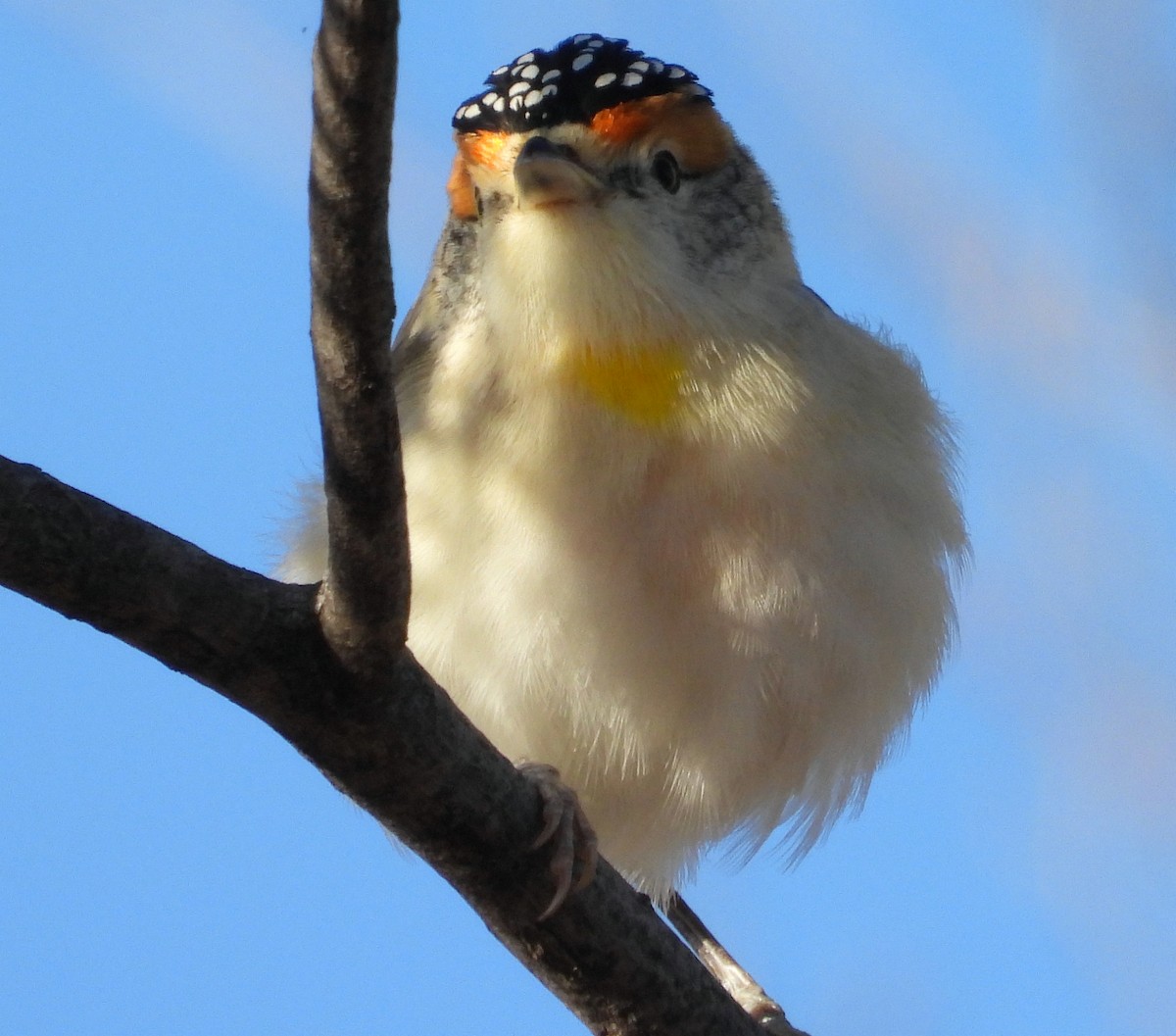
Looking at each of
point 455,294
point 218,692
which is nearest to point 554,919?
point 218,692

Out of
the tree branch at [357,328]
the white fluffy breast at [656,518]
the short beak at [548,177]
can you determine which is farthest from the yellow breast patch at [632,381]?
the tree branch at [357,328]

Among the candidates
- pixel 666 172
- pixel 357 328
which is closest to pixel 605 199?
pixel 666 172

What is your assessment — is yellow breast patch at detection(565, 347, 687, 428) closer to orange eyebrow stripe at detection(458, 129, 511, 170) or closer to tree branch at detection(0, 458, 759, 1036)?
orange eyebrow stripe at detection(458, 129, 511, 170)

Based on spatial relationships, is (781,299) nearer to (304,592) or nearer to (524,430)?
(524,430)

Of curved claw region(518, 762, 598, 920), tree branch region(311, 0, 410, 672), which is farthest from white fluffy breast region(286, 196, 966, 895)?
tree branch region(311, 0, 410, 672)

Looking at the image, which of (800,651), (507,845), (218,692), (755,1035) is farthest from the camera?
(800,651)

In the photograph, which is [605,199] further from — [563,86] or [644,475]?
[644,475]
